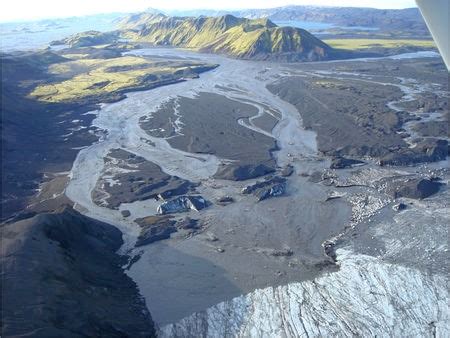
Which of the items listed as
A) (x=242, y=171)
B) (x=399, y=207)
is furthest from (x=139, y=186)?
(x=399, y=207)

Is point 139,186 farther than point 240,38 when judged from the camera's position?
No

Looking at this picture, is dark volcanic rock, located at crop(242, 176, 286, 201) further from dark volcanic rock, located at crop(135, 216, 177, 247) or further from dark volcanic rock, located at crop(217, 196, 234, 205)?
dark volcanic rock, located at crop(135, 216, 177, 247)

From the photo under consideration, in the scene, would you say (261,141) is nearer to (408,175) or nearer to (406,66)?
(408,175)

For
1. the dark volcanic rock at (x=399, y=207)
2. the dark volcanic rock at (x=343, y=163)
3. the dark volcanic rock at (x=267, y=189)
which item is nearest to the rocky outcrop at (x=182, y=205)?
the dark volcanic rock at (x=267, y=189)

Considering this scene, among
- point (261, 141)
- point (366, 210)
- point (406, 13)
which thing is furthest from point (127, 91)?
point (406, 13)

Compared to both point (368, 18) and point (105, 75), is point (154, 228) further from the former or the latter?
point (368, 18)

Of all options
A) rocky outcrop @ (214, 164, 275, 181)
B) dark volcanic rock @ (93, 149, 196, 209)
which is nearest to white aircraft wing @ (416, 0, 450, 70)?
dark volcanic rock @ (93, 149, 196, 209)

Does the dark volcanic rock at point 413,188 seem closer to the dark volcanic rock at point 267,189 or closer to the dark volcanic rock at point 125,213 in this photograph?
the dark volcanic rock at point 267,189
